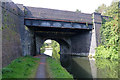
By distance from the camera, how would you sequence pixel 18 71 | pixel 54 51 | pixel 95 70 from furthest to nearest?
pixel 54 51, pixel 95 70, pixel 18 71

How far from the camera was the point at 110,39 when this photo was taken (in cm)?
1981

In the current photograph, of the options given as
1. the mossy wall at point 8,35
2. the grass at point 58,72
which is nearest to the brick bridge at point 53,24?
the mossy wall at point 8,35

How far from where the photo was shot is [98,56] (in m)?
20.5

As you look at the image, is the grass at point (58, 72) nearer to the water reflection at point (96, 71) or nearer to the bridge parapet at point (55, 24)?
the water reflection at point (96, 71)

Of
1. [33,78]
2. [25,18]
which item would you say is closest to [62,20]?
[25,18]

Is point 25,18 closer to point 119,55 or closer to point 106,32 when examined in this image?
point 106,32

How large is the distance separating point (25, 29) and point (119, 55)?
57.3 ft

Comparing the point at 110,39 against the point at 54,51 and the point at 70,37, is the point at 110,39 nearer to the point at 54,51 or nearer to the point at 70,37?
the point at 70,37

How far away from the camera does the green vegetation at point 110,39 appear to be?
727 inches

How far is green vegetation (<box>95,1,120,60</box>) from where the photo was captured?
1848 centimetres

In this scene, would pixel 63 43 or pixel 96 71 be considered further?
pixel 63 43

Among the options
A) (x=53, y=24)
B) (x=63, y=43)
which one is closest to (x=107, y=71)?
(x=53, y=24)

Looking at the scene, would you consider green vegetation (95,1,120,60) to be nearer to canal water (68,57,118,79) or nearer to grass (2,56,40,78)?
canal water (68,57,118,79)

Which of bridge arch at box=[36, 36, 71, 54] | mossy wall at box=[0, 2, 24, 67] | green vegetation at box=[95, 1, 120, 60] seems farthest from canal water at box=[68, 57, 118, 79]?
bridge arch at box=[36, 36, 71, 54]
